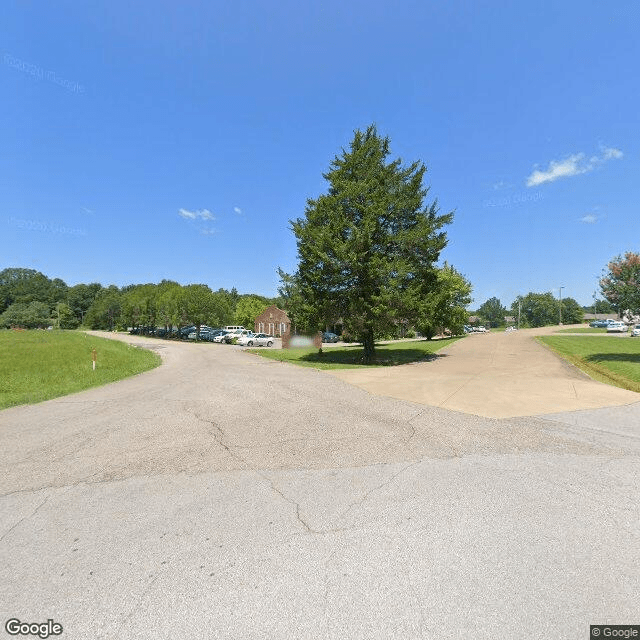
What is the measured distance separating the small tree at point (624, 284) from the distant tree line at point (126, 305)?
19.6 m

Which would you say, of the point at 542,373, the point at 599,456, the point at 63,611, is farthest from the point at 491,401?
the point at 63,611

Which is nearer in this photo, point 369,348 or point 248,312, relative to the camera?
point 369,348

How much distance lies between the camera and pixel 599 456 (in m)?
5.41

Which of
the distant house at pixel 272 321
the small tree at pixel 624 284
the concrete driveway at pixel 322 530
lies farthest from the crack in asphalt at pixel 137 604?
the distant house at pixel 272 321

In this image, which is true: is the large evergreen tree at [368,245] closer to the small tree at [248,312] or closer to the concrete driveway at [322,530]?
the concrete driveway at [322,530]

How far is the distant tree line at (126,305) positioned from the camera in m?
50.3

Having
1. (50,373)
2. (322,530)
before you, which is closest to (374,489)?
(322,530)

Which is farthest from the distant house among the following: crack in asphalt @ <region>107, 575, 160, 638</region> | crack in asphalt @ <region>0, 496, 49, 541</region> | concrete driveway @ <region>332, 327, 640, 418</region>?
crack in asphalt @ <region>107, 575, 160, 638</region>

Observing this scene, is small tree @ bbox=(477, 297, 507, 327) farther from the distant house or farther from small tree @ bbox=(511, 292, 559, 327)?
the distant house

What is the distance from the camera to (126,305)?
68.2 meters

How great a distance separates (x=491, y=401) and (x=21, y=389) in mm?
15093

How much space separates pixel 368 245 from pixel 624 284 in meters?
12.6

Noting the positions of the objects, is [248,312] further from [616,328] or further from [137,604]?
[137,604]

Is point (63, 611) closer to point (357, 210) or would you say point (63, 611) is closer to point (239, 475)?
point (239, 475)
